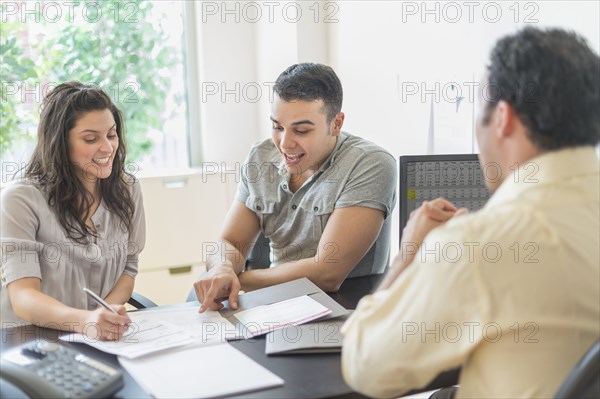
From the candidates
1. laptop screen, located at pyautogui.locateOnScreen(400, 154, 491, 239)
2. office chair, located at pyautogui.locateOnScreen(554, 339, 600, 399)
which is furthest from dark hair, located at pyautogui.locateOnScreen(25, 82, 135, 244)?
office chair, located at pyautogui.locateOnScreen(554, 339, 600, 399)

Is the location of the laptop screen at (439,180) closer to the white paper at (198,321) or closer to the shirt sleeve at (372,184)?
the shirt sleeve at (372,184)

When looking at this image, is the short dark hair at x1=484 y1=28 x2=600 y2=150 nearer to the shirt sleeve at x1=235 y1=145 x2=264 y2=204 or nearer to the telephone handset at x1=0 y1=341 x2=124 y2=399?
the telephone handset at x1=0 y1=341 x2=124 y2=399

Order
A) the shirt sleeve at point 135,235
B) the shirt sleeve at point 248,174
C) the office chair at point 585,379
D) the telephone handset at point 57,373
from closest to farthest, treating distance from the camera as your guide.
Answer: the office chair at point 585,379 < the telephone handset at point 57,373 < the shirt sleeve at point 135,235 < the shirt sleeve at point 248,174

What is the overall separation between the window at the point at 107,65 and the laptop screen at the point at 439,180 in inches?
73.8

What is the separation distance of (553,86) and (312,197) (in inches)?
46.4

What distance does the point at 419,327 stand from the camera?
3.51 feet

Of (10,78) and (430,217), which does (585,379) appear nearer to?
(430,217)

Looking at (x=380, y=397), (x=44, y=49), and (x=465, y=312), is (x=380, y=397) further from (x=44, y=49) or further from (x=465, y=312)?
(x=44, y=49)

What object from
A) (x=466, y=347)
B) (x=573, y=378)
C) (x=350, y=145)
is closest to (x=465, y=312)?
(x=466, y=347)

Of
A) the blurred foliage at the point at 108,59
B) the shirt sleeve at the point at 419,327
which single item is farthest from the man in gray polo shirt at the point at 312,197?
the blurred foliage at the point at 108,59

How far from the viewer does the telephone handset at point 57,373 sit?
1.23 meters

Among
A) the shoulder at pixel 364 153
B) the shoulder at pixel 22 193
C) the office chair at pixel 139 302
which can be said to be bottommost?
the office chair at pixel 139 302

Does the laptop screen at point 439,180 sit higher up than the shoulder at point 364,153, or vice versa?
the shoulder at point 364,153

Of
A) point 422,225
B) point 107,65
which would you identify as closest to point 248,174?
point 422,225
